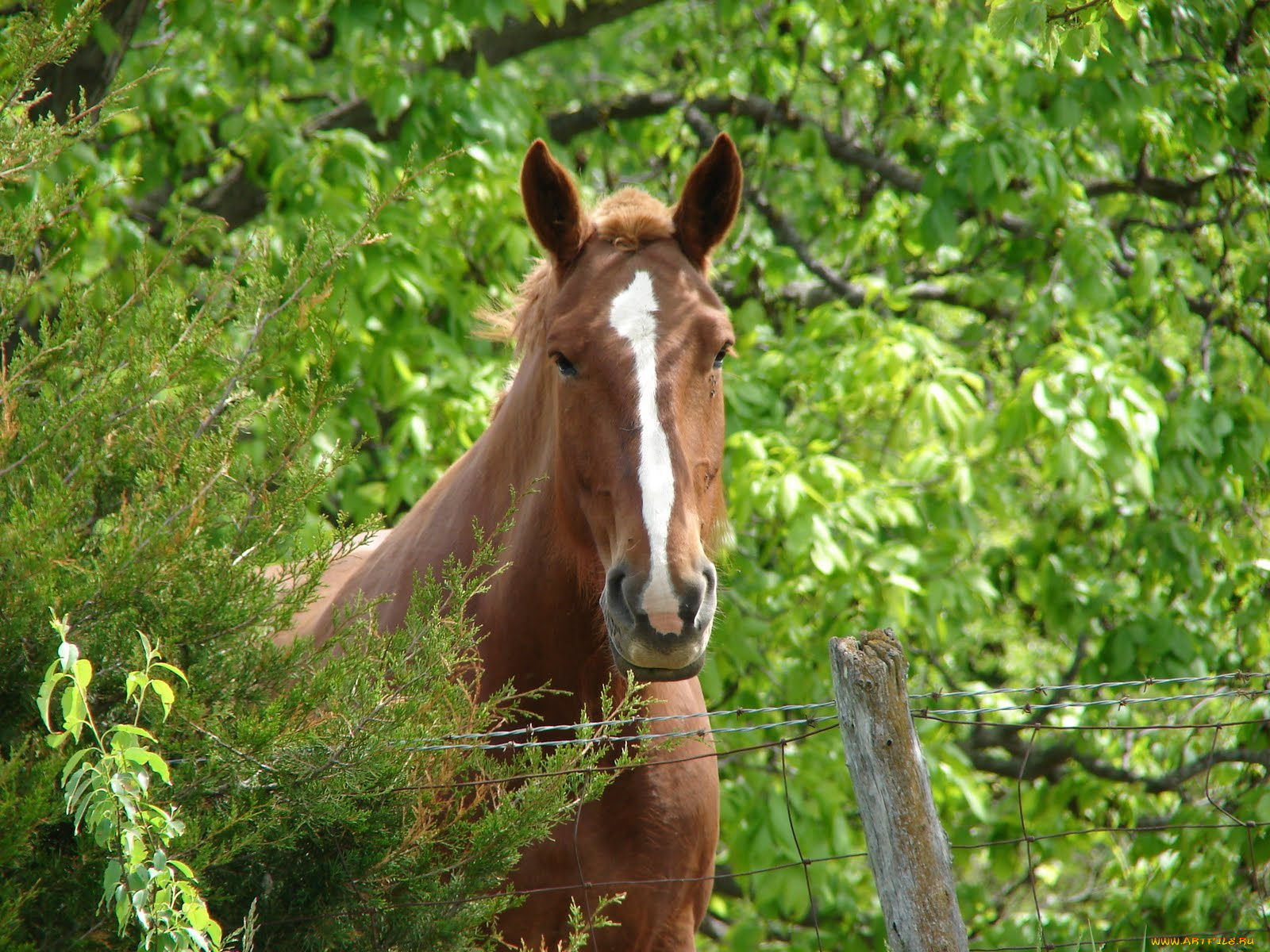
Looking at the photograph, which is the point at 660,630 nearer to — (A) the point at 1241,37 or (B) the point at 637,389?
(B) the point at 637,389

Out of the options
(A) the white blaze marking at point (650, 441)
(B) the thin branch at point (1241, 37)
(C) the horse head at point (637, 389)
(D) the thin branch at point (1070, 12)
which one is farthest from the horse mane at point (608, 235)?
(B) the thin branch at point (1241, 37)

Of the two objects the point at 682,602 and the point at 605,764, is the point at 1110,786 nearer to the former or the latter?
the point at 605,764

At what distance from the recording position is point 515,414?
9.49ft

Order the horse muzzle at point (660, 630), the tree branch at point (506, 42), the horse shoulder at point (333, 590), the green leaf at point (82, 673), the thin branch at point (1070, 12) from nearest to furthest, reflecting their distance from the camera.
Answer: the green leaf at point (82, 673), the horse muzzle at point (660, 630), the thin branch at point (1070, 12), the horse shoulder at point (333, 590), the tree branch at point (506, 42)

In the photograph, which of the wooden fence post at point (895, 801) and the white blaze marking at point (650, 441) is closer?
the wooden fence post at point (895, 801)

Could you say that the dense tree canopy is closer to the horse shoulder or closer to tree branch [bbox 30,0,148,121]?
tree branch [bbox 30,0,148,121]

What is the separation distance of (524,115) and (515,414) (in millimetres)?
2832

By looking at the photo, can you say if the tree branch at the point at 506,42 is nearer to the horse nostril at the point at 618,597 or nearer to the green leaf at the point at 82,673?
the horse nostril at the point at 618,597

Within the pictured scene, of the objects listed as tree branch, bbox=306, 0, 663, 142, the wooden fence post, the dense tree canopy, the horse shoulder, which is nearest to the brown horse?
the horse shoulder

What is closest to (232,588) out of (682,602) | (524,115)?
(682,602)

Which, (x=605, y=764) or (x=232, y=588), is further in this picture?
(x=605, y=764)


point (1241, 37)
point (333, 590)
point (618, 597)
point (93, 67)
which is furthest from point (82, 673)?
point (1241, 37)

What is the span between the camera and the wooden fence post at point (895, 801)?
1.80 m

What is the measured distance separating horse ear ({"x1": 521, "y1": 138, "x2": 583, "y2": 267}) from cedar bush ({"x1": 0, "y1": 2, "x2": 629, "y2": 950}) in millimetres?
633
